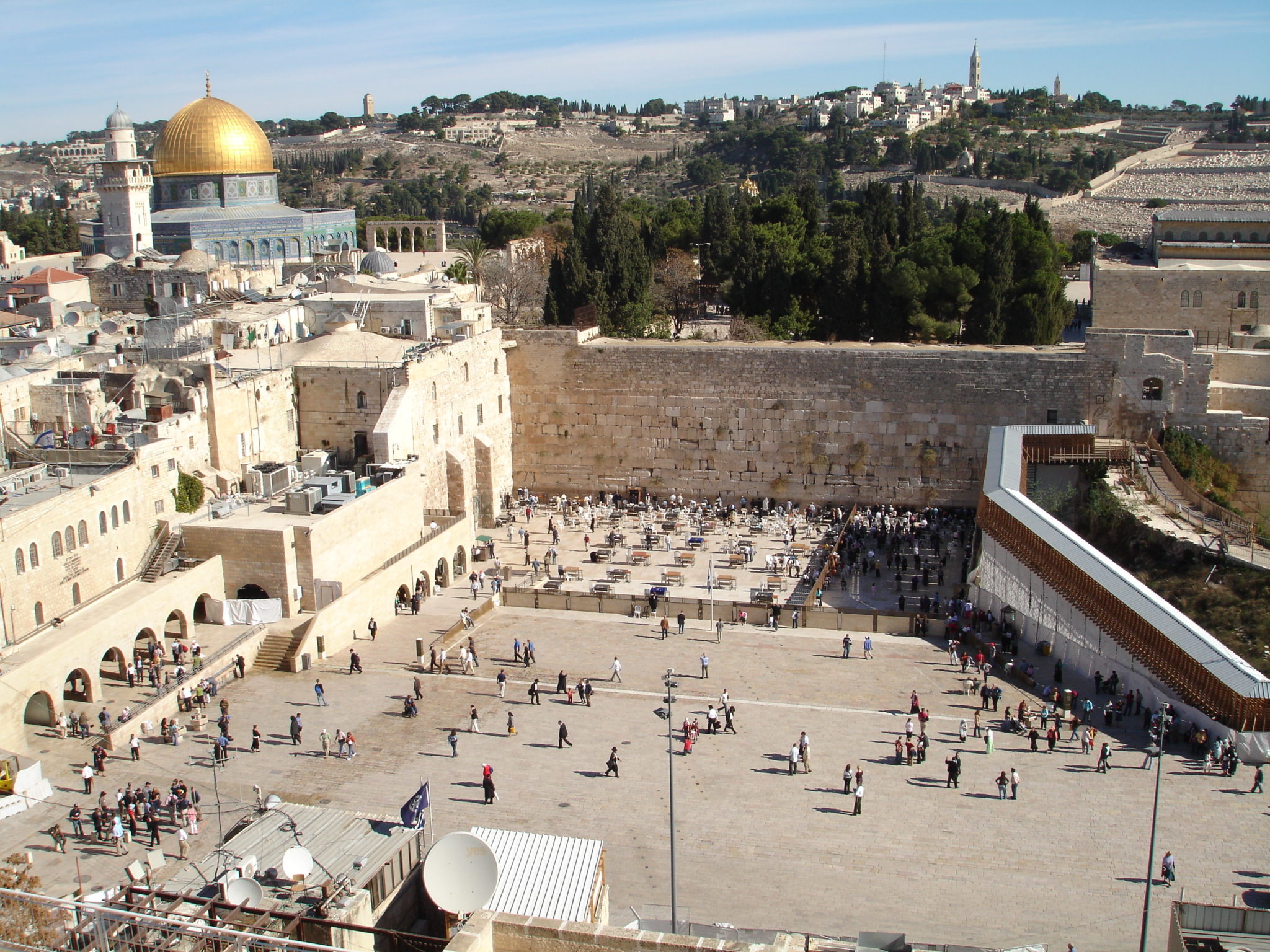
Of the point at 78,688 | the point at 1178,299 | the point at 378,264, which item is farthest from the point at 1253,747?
the point at 378,264

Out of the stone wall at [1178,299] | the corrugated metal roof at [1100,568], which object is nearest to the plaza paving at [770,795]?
the corrugated metal roof at [1100,568]

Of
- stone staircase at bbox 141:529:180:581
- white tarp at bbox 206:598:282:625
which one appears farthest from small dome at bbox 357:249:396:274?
white tarp at bbox 206:598:282:625

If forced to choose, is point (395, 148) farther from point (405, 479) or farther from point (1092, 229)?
point (405, 479)

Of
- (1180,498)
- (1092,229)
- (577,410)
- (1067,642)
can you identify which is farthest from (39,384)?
(1092,229)

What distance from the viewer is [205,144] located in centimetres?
5512

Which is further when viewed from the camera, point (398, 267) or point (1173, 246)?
point (398, 267)

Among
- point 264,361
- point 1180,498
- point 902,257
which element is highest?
point 902,257

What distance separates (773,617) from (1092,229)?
1840 inches

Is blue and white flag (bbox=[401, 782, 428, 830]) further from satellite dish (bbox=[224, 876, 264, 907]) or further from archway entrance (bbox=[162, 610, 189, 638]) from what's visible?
archway entrance (bbox=[162, 610, 189, 638])

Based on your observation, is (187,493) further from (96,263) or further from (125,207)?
(125,207)

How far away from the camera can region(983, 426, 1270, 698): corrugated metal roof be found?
18.4 m

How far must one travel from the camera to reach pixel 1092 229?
6341 cm

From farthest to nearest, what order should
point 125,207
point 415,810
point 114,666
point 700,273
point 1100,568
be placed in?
point 125,207 → point 700,273 → point 1100,568 → point 114,666 → point 415,810

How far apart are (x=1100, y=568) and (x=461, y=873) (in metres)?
16.0
